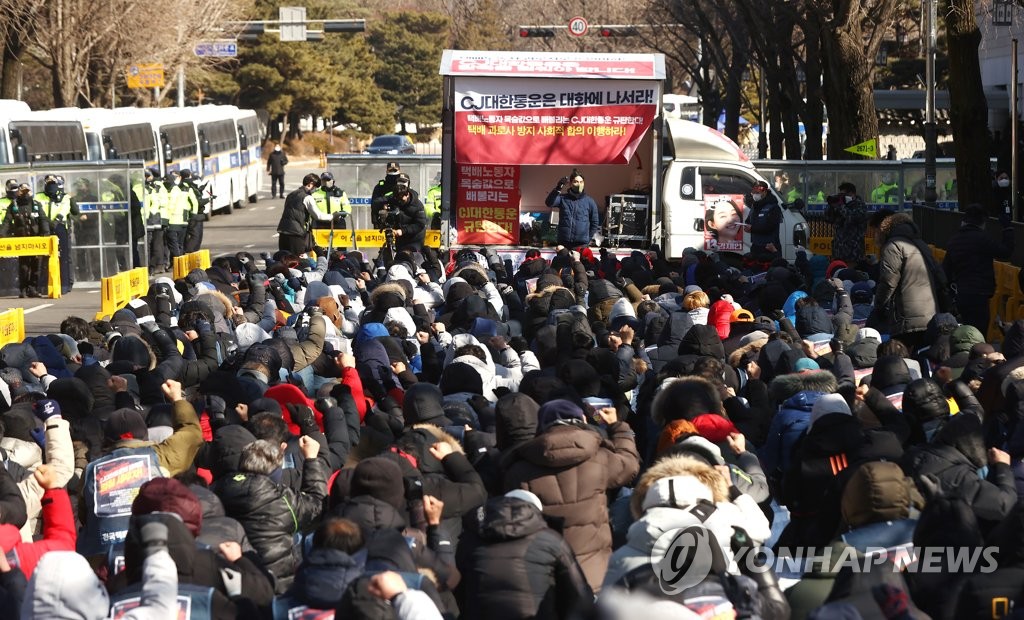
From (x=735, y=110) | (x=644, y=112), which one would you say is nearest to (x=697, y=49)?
(x=735, y=110)

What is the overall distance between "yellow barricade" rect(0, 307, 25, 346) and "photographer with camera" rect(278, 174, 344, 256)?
669 cm

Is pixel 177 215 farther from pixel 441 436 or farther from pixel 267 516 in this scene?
pixel 267 516

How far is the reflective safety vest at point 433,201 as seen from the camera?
24.9 m

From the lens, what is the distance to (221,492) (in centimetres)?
688

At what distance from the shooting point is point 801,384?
901cm

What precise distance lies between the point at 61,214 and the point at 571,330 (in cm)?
1438

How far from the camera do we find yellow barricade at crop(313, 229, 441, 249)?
926 inches

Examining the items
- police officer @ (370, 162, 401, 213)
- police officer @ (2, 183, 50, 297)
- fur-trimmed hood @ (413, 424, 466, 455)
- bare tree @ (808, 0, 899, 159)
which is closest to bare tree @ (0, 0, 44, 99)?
police officer @ (2, 183, 50, 297)

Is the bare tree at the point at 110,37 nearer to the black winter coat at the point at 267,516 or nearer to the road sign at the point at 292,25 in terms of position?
the road sign at the point at 292,25

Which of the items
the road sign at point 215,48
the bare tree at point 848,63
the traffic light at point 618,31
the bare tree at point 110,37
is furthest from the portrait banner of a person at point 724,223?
the road sign at point 215,48

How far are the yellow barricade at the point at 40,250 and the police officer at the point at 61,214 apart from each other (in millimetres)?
390

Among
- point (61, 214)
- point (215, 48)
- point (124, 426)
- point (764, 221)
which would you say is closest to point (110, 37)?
point (215, 48)

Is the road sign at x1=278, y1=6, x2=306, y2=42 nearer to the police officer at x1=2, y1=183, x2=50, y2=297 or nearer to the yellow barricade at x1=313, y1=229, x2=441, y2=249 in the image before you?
the police officer at x1=2, y1=183, x2=50, y2=297

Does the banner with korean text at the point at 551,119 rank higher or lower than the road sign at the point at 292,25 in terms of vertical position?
lower
